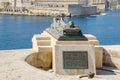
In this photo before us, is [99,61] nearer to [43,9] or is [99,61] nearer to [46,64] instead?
[46,64]

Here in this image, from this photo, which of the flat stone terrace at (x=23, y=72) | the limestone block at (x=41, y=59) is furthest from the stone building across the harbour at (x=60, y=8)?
the flat stone terrace at (x=23, y=72)

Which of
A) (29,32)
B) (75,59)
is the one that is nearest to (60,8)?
(29,32)

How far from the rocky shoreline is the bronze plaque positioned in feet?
1.69

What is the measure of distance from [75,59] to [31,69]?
59.5 inches

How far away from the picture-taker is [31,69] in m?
10.7

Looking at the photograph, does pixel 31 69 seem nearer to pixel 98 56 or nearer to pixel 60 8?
pixel 98 56

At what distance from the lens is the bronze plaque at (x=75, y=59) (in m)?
11.5

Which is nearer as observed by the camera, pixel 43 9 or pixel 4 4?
pixel 43 9

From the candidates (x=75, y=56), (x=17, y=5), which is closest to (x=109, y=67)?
(x=75, y=56)

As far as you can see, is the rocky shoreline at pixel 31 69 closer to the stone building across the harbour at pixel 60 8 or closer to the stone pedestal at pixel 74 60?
the stone pedestal at pixel 74 60

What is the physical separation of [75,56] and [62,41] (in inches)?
22.8

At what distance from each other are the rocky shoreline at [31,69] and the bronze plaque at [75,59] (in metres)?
0.51

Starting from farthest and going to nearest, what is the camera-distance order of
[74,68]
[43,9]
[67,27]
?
[43,9]
[67,27]
[74,68]

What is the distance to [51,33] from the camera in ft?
44.4
